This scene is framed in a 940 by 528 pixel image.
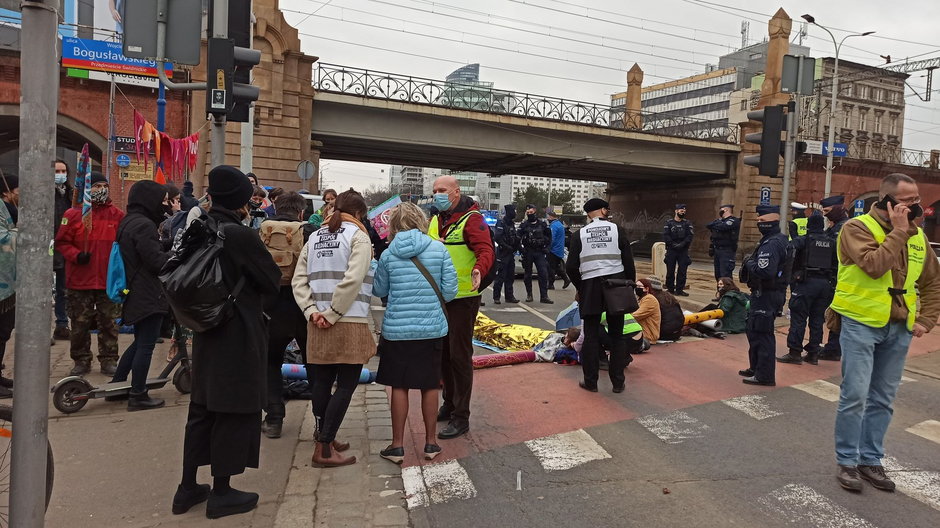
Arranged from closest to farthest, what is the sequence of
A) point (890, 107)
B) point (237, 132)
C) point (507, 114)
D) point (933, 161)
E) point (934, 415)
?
point (934, 415), point (237, 132), point (507, 114), point (933, 161), point (890, 107)

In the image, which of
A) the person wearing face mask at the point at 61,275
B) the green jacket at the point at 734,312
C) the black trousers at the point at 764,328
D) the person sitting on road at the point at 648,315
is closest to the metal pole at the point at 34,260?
the person wearing face mask at the point at 61,275

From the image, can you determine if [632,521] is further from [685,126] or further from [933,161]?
[933,161]

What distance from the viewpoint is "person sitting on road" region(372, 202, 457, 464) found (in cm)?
440

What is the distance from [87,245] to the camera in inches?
241

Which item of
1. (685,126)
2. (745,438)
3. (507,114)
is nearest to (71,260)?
(745,438)

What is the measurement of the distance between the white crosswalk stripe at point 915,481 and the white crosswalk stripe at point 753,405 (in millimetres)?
1076

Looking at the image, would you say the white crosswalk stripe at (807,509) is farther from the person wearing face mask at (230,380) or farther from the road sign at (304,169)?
the road sign at (304,169)

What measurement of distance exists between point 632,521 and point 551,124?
2681 cm

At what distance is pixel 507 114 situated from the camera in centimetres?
2809

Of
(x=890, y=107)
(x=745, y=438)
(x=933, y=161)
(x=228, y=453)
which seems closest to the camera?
(x=228, y=453)

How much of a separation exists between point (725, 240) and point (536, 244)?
4139mm

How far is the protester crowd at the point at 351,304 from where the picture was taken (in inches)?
146

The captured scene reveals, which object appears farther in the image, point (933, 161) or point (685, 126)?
point (933, 161)

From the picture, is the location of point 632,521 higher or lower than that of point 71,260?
lower
